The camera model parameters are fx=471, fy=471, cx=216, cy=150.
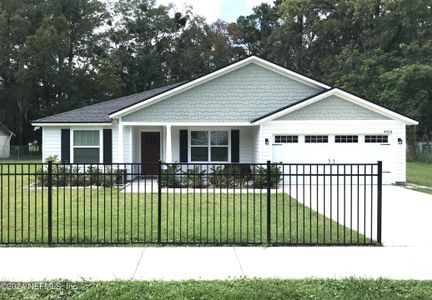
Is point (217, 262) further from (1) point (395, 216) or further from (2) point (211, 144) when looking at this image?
(2) point (211, 144)

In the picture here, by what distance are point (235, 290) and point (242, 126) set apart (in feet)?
57.2

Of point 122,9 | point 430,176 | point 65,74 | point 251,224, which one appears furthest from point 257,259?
point 122,9

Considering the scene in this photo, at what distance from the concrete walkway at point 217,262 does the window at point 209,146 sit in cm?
1468

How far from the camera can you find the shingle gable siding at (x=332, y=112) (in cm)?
2044

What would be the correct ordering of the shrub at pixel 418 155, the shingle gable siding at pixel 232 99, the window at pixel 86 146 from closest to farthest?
1. the shingle gable siding at pixel 232 99
2. the window at pixel 86 146
3. the shrub at pixel 418 155

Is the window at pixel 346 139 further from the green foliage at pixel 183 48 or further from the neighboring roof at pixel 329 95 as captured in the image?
the green foliage at pixel 183 48

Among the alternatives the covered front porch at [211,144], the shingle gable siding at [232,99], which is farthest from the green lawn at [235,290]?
the covered front porch at [211,144]

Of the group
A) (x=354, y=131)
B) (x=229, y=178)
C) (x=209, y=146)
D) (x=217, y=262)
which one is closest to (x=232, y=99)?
(x=209, y=146)

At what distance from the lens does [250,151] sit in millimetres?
23125

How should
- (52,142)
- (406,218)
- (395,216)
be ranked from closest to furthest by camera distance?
1. (406,218)
2. (395,216)
3. (52,142)

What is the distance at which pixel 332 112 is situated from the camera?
20453 millimetres

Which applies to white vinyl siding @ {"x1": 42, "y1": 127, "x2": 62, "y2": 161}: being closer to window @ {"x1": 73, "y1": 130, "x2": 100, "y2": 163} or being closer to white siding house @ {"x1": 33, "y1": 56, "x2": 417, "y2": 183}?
white siding house @ {"x1": 33, "y1": 56, "x2": 417, "y2": 183}

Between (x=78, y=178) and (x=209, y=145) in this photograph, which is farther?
(x=209, y=145)

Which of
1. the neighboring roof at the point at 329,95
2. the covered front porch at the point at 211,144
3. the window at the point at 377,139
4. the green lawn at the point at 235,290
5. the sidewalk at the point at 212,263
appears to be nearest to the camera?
the green lawn at the point at 235,290
